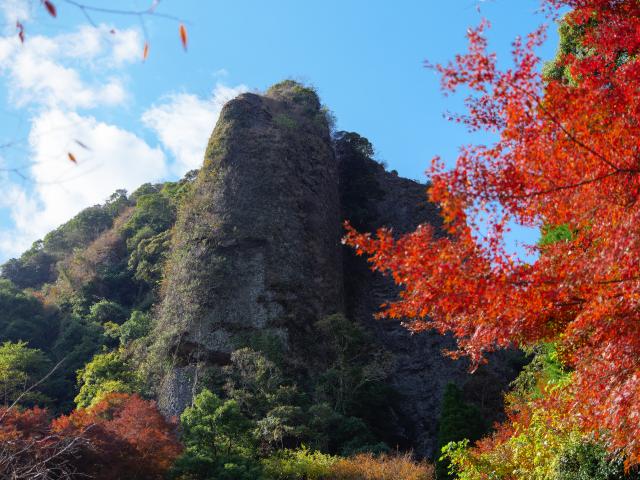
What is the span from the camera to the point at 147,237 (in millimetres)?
36781

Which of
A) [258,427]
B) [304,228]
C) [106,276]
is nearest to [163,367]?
[258,427]

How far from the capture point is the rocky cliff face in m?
25.3

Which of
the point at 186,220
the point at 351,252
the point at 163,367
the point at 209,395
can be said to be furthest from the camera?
the point at 351,252

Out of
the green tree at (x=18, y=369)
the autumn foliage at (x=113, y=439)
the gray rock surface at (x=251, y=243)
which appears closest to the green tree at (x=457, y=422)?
the gray rock surface at (x=251, y=243)

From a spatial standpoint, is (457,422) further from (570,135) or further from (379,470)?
(570,135)

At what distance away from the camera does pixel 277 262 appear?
92.6ft

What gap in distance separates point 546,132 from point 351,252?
27.2m

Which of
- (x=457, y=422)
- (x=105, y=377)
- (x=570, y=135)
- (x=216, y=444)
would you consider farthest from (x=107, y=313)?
(x=570, y=135)

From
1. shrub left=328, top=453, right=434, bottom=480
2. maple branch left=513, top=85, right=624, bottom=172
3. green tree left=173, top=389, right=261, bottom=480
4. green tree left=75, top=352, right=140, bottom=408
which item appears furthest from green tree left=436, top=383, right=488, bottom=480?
maple branch left=513, top=85, right=624, bottom=172

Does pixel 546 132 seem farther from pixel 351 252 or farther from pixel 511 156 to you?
pixel 351 252

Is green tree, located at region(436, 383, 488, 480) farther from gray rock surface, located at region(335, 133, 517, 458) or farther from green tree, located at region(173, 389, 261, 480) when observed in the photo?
green tree, located at region(173, 389, 261, 480)

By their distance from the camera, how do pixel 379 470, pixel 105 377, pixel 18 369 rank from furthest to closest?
1. pixel 18 369
2. pixel 105 377
3. pixel 379 470

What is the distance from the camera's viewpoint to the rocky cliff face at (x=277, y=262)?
2531 cm

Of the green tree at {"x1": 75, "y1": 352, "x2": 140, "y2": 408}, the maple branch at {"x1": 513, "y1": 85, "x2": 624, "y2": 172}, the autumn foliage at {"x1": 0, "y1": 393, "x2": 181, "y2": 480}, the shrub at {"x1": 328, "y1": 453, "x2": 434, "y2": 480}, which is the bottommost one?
the shrub at {"x1": 328, "y1": 453, "x2": 434, "y2": 480}
